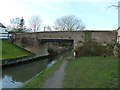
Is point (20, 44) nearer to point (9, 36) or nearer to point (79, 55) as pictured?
point (9, 36)

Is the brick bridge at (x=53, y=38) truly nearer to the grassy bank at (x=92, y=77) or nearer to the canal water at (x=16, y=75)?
the canal water at (x=16, y=75)

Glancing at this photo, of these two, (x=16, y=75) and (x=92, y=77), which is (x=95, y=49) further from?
(x=92, y=77)

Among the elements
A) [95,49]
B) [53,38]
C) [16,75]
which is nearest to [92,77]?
[16,75]

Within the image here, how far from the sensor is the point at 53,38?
3114cm

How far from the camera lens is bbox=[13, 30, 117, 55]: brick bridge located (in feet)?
88.3

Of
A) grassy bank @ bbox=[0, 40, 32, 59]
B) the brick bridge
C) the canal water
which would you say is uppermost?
the brick bridge

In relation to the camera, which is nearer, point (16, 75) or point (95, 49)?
point (16, 75)

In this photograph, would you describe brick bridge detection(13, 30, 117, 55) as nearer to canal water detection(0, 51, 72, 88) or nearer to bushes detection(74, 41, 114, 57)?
bushes detection(74, 41, 114, 57)

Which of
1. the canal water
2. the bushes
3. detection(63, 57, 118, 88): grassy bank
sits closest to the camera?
detection(63, 57, 118, 88): grassy bank

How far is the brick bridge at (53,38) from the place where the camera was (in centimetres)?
2692

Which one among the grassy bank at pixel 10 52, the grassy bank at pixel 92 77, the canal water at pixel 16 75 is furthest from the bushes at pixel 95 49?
the grassy bank at pixel 92 77

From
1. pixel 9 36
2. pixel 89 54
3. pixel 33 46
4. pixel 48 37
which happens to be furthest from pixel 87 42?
pixel 9 36

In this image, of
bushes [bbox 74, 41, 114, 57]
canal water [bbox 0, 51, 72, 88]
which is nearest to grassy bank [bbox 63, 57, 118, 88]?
canal water [bbox 0, 51, 72, 88]

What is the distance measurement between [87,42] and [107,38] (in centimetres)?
473
